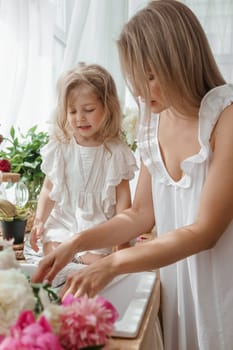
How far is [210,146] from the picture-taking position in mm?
910

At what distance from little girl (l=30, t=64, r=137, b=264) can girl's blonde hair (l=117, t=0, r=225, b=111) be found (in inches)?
18.5

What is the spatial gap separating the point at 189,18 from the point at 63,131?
67 centimetres

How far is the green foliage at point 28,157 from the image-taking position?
5.26 feet

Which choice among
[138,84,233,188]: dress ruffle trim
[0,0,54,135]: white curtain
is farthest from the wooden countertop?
[0,0,54,135]: white curtain

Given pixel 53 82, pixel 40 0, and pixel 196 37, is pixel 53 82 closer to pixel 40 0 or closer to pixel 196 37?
pixel 40 0

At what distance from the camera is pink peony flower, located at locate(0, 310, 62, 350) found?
0.38m

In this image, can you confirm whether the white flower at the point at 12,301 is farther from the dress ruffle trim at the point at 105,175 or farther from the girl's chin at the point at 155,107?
the dress ruffle trim at the point at 105,175

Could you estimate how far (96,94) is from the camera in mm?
1414

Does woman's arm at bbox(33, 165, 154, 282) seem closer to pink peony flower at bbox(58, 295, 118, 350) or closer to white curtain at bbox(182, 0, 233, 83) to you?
pink peony flower at bbox(58, 295, 118, 350)

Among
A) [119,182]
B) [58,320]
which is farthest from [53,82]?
[58,320]

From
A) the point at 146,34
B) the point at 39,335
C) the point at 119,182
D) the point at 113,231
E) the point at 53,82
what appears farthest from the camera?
the point at 53,82

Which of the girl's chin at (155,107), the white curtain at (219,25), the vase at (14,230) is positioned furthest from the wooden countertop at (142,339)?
the white curtain at (219,25)

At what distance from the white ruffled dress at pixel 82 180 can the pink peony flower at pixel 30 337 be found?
990mm

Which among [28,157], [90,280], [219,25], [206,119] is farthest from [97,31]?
[90,280]
